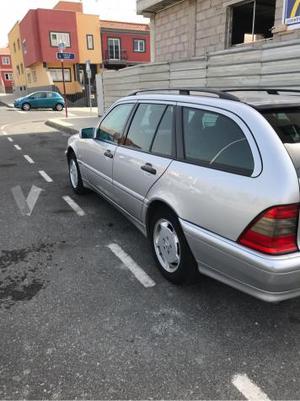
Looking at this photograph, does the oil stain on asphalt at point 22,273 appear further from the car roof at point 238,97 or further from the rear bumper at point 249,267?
the car roof at point 238,97

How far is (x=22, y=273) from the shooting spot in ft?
11.8

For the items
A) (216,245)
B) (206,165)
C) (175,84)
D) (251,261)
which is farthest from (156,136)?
(175,84)

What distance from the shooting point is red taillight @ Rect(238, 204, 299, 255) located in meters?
2.23

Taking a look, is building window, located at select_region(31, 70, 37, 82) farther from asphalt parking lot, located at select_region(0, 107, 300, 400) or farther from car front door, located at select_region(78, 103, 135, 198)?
asphalt parking lot, located at select_region(0, 107, 300, 400)

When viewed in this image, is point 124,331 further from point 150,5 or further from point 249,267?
point 150,5

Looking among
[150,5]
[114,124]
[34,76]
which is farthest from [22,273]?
[34,76]

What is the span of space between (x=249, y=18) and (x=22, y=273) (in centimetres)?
1048

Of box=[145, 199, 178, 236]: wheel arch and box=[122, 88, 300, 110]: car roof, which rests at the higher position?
box=[122, 88, 300, 110]: car roof

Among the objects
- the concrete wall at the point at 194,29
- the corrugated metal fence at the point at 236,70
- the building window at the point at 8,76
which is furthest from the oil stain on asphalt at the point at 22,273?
the building window at the point at 8,76

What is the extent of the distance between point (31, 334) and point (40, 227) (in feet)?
7.48

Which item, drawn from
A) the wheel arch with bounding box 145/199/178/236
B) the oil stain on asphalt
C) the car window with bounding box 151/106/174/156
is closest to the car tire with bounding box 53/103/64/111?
the oil stain on asphalt

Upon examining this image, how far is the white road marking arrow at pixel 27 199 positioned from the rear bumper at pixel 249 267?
11.2 feet

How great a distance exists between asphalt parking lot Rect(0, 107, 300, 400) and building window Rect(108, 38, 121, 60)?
133ft

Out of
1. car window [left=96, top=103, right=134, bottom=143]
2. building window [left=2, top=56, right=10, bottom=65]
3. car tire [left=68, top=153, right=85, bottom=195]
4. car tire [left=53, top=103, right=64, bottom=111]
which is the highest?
building window [left=2, top=56, right=10, bottom=65]
